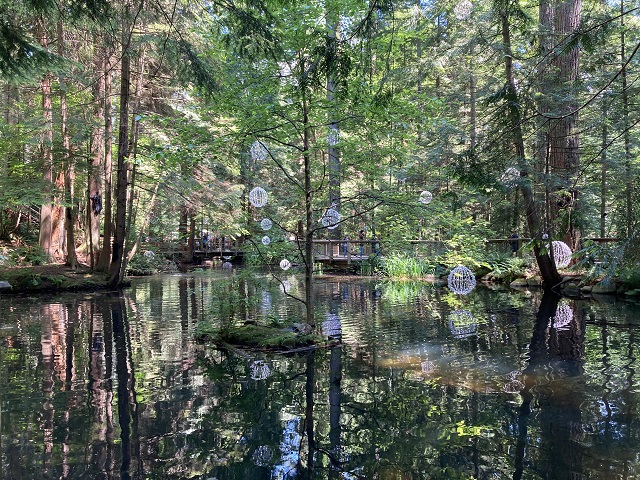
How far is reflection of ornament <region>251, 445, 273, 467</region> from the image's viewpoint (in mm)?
2934

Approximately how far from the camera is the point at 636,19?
53.6 ft

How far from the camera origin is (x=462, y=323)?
25.0 feet

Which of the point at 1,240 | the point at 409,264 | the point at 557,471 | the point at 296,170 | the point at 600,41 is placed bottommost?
the point at 557,471

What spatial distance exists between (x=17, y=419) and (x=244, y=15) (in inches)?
152

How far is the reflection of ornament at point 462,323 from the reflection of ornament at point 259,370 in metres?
2.85

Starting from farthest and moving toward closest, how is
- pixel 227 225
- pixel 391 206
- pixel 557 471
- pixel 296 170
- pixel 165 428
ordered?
pixel 296 170, pixel 227 225, pixel 391 206, pixel 165 428, pixel 557 471

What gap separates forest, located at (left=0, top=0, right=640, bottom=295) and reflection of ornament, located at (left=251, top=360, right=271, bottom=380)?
1.50 m

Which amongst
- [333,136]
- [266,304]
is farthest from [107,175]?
[333,136]

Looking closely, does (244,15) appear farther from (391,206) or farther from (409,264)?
(409,264)

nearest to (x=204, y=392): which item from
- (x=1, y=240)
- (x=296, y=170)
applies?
(x=1, y=240)

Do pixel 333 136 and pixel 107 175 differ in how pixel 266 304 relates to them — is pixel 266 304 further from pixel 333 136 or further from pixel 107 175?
pixel 107 175

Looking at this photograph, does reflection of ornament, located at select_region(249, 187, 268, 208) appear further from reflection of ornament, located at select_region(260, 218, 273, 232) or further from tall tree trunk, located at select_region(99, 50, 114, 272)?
tall tree trunk, located at select_region(99, 50, 114, 272)

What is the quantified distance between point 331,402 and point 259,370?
1278mm

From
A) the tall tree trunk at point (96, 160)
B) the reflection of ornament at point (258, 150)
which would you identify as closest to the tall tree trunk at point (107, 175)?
the tall tree trunk at point (96, 160)
